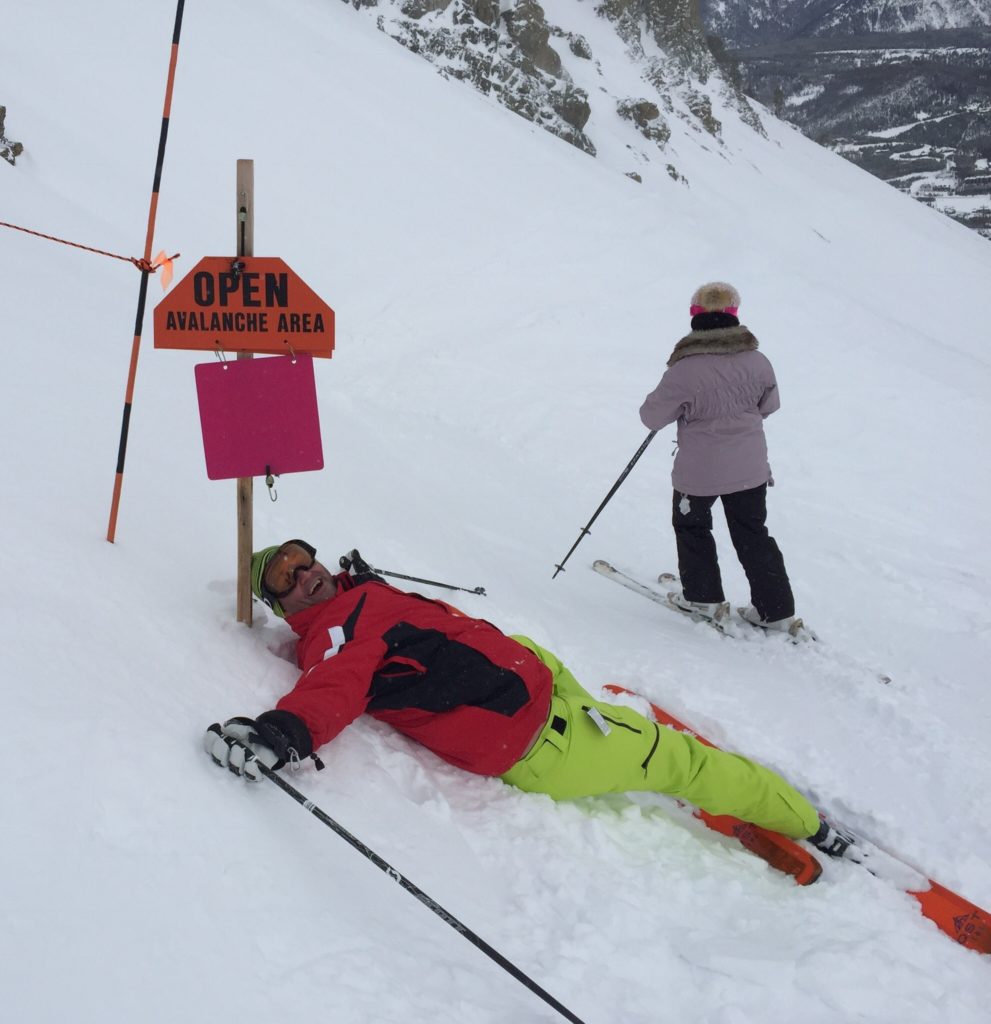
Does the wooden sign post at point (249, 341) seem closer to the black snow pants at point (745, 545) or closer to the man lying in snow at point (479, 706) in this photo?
the man lying in snow at point (479, 706)

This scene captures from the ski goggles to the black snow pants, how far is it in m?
2.37

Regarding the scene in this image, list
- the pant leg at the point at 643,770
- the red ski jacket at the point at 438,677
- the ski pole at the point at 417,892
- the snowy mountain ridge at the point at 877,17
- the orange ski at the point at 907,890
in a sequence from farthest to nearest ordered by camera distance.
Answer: the snowy mountain ridge at the point at 877,17 → the pant leg at the point at 643,770 → the red ski jacket at the point at 438,677 → the orange ski at the point at 907,890 → the ski pole at the point at 417,892

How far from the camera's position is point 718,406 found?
444 centimetres

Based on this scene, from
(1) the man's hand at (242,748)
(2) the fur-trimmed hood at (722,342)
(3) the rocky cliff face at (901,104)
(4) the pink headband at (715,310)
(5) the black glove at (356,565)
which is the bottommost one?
(1) the man's hand at (242,748)

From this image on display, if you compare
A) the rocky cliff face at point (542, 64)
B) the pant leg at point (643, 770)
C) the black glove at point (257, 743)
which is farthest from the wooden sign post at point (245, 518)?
the rocky cliff face at point (542, 64)

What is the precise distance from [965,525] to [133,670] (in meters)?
6.79

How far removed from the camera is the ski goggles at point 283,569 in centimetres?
297

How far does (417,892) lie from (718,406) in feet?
10.5

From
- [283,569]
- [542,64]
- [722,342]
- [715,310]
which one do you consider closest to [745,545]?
[722,342]

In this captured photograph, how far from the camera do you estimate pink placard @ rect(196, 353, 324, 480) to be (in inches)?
115

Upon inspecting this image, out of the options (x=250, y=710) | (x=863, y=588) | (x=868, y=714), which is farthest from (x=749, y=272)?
(x=250, y=710)

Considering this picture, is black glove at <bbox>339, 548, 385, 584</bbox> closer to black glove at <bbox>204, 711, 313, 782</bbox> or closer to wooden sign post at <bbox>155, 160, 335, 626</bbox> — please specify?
Result: wooden sign post at <bbox>155, 160, 335, 626</bbox>

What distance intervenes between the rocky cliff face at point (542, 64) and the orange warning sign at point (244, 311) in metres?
25.8

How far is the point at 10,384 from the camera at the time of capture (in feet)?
13.6
